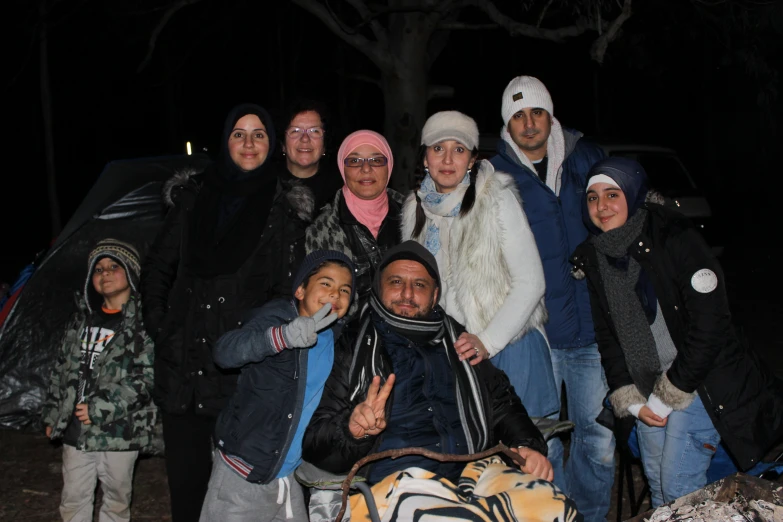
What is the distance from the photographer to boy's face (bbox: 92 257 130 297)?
3.98 meters

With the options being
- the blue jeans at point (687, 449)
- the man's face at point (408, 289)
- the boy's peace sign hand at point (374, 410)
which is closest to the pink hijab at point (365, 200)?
the man's face at point (408, 289)

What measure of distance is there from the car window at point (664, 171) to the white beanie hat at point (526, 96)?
768 centimetres

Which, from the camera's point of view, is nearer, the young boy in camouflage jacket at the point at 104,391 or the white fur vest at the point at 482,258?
the white fur vest at the point at 482,258

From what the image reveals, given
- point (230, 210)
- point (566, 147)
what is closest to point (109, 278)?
point (230, 210)

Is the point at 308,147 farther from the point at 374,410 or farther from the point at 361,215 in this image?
the point at 374,410

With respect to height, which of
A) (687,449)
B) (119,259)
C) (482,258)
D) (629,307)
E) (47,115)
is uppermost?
(47,115)

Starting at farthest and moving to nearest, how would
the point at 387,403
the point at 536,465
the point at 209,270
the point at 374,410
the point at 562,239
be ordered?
1. the point at 562,239
2. the point at 209,270
3. the point at 387,403
4. the point at 536,465
5. the point at 374,410

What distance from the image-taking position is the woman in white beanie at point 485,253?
346 cm

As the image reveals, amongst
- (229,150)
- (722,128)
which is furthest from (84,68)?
(229,150)

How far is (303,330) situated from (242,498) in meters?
0.81

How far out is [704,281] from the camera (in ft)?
10.0

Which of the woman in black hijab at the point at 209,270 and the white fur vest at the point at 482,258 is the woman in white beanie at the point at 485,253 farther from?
the woman in black hijab at the point at 209,270

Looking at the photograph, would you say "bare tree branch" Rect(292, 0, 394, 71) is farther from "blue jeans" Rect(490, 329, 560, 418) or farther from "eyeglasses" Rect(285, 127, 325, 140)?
"blue jeans" Rect(490, 329, 560, 418)

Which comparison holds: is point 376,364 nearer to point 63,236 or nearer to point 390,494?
point 390,494
